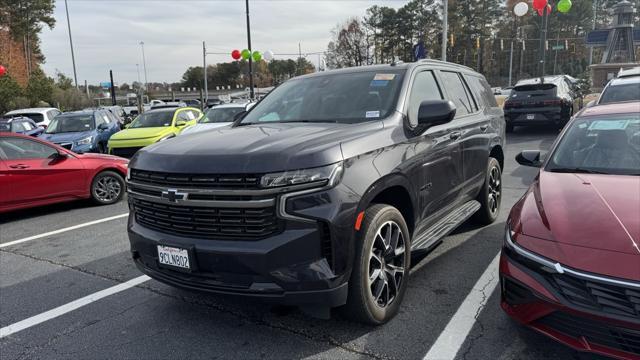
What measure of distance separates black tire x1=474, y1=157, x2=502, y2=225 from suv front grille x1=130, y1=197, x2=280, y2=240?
3.52 meters

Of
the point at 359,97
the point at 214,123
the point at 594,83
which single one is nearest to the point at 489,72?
the point at 594,83

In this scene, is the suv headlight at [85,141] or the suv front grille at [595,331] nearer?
the suv front grille at [595,331]

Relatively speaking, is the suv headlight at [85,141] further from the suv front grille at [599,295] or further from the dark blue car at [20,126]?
the suv front grille at [599,295]

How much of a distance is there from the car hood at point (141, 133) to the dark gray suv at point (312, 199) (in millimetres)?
9162

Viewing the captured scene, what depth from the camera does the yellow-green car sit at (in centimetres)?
1223

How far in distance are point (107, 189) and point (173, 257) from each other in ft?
19.5

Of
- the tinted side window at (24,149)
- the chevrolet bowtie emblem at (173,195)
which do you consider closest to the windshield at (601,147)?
the chevrolet bowtie emblem at (173,195)

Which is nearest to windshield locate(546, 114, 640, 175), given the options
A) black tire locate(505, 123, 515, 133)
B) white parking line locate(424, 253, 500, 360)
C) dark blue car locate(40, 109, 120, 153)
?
white parking line locate(424, 253, 500, 360)

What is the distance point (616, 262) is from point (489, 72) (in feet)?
329

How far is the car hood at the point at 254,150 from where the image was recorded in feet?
9.03

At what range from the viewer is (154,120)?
13805 millimetres

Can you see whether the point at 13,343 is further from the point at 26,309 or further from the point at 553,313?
the point at 553,313

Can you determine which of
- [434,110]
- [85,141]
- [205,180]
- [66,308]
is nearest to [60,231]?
[66,308]

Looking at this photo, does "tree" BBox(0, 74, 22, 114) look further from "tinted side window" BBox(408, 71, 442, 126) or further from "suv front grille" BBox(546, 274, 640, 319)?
"suv front grille" BBox(546, 274, 640, 319)
